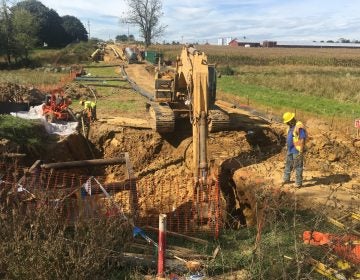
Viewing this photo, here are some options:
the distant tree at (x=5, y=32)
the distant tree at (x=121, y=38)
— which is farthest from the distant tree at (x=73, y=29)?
the distant tree at (x=121, y=38)

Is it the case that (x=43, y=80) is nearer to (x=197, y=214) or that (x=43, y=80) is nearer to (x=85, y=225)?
(x=197, y=214)

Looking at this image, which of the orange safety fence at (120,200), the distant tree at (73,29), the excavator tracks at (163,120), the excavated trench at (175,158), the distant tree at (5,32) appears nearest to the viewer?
the orange safety fence at (120,200)

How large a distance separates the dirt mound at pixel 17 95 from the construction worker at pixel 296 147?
1041 cm

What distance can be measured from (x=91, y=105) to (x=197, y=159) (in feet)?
20.3

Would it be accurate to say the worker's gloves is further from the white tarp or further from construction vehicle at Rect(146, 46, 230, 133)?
the white tarp

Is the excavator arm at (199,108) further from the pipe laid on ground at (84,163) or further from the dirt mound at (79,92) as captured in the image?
the dirt mound at (79,92)

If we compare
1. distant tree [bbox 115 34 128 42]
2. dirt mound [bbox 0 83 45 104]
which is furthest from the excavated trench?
distant tree [bbox 115 34 128 42]

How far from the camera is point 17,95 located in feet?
56.0

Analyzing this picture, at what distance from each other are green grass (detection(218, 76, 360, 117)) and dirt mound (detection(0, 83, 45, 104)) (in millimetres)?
10741

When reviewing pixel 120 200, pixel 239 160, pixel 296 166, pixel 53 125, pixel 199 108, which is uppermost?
pixel 199 108

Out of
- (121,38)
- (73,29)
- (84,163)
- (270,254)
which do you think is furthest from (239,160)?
(121,38)

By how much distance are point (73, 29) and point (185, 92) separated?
71957mm

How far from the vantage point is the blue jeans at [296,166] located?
32.2 feet

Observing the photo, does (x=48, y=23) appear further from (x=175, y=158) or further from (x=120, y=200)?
(x=120, y=200)
